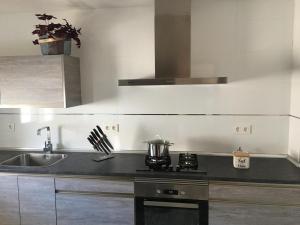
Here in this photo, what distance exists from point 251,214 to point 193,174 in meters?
0.48

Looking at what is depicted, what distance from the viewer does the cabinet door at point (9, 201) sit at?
6.93 ft

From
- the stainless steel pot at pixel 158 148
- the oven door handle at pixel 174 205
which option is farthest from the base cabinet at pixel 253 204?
the stainless steel pot at pixel 158 148

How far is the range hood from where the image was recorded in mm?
2135

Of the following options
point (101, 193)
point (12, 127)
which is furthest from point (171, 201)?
point (12, 127)

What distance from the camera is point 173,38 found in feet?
7.06

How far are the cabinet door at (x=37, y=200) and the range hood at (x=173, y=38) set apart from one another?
1.26 m

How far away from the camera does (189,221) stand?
6.16ft

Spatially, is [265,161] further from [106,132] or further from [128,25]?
[128,25]

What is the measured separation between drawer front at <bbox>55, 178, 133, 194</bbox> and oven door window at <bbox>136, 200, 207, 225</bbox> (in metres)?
0.18

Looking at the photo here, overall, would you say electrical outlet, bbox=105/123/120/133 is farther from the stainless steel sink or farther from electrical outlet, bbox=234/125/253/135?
electrical outlet, bbox=234/125/253/135

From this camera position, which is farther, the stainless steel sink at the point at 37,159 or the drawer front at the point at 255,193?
the stainless steel sink at the point at 37,159

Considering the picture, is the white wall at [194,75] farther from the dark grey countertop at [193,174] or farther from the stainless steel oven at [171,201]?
the stainless steel oven at [171,201]

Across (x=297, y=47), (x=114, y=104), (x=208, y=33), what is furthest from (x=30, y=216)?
(x=297, y=47)

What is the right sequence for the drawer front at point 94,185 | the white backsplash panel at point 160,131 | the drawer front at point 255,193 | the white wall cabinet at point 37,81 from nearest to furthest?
the drawer front at point 255,193 → the drawer front at point 94,185 → the white wall cabinet at point 37,81 → the white backsplash panel at point 160,131
